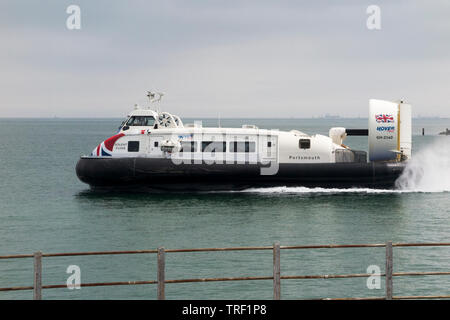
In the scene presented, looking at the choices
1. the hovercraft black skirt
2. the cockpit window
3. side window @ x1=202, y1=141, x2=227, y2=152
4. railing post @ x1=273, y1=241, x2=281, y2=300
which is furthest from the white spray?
railing post @ x1=273, y1=241, x2=281, y2=300

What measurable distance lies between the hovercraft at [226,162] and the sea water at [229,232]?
70 centimetres

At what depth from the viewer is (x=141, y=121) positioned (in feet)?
103

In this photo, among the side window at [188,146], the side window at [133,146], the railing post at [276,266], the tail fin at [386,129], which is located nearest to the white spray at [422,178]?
the tail fin at [386,129]

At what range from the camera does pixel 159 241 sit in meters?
21.1

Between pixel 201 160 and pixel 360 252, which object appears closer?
pixel 360 252

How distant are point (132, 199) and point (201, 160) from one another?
4.10 meters

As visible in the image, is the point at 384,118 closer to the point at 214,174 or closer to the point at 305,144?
the point at 305,144

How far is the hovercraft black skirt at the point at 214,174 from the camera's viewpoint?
2941 cm

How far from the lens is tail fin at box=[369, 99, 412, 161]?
30.4m

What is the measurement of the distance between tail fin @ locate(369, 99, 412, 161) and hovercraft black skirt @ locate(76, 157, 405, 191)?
88cm

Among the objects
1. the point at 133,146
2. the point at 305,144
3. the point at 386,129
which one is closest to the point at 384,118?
the point at 386,129

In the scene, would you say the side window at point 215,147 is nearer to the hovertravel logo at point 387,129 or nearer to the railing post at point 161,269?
the hovertravel logo at point 387,129
